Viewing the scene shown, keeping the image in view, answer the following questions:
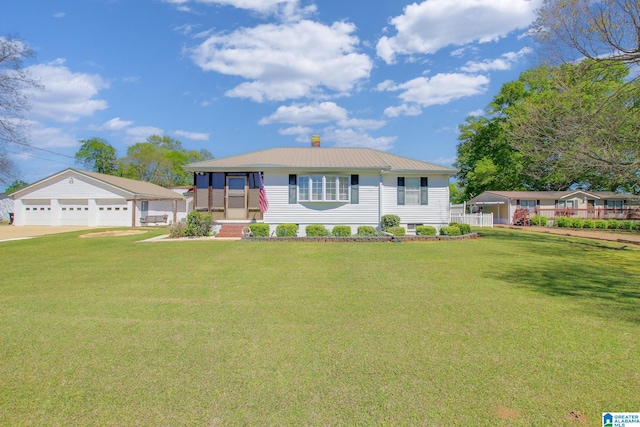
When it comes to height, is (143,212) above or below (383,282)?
above

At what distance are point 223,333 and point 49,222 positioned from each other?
28.8 m

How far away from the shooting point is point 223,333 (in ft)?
13.5

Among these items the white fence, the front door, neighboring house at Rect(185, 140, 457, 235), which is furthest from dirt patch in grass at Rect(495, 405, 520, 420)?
the white fence

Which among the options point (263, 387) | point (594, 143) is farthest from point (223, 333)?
point (594, 143)

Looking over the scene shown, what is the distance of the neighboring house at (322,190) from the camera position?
53.6 ft

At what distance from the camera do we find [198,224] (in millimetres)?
16156

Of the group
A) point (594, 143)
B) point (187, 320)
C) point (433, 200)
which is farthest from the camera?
point (433, 200)

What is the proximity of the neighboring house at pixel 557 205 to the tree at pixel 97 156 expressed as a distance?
155 ft

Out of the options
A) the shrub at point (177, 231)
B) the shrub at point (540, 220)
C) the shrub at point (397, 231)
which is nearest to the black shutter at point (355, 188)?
the shrub at point (397, 231)

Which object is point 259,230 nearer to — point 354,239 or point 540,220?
point 354,239

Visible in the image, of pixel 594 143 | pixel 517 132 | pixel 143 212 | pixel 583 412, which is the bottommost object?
pixel 583 412

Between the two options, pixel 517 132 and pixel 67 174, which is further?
pixel 67 174

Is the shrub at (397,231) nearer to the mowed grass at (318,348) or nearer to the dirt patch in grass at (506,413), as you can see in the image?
the mowed grass at (318,348)

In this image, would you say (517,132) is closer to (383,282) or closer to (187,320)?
(383,282)
